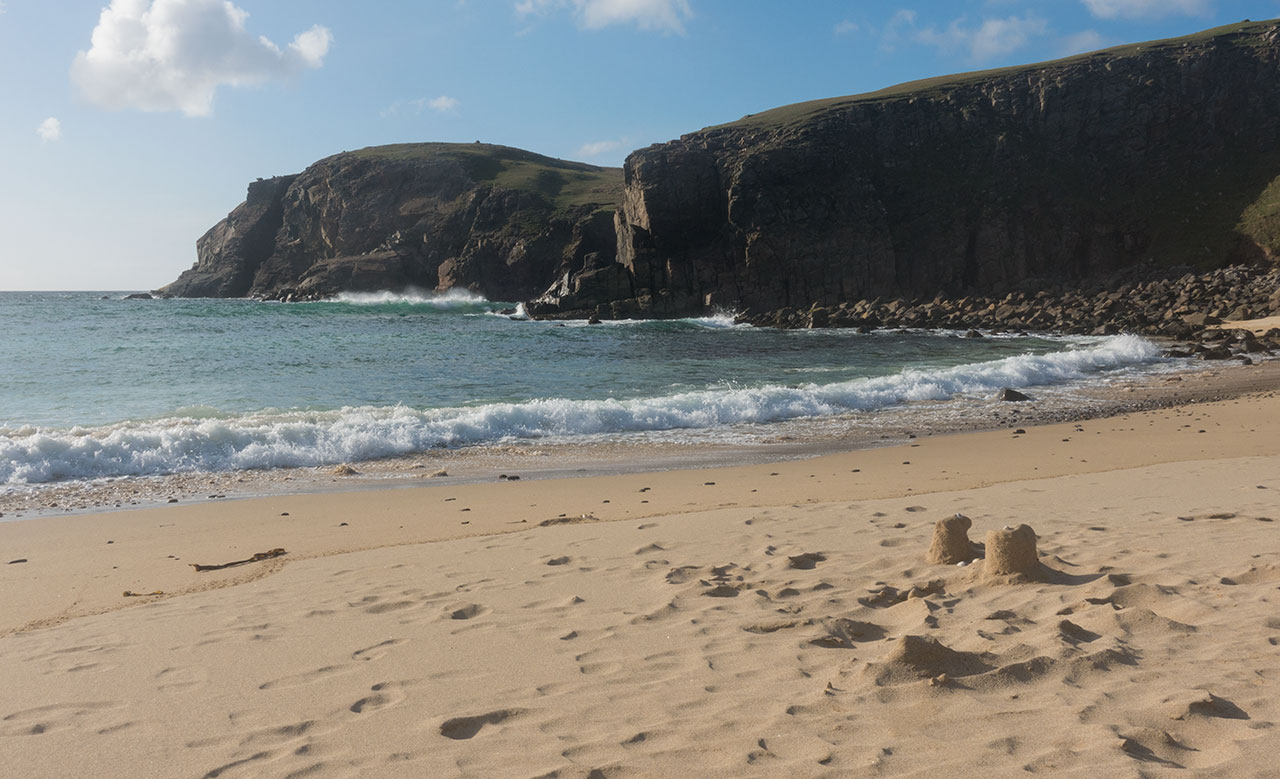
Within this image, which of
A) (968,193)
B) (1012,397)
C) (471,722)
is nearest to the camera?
(471,722)

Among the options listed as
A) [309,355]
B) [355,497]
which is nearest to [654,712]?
[355,497]

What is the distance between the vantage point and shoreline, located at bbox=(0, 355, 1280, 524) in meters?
9.49

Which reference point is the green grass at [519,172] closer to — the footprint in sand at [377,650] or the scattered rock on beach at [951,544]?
the scattered rock on beach at [951,544]

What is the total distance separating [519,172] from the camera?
99.9 metres

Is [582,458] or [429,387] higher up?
[429,387]

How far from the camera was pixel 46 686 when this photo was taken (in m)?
3.82

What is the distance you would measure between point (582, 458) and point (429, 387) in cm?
875

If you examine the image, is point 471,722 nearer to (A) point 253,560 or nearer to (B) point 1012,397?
(A) point 253,560

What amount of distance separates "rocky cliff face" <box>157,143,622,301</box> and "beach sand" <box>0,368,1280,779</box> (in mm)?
63279

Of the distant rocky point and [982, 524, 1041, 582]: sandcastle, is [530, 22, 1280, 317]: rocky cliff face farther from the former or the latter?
[982, 524, 1041, 582]: sandcastle

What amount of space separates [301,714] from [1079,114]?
→ 7190cm

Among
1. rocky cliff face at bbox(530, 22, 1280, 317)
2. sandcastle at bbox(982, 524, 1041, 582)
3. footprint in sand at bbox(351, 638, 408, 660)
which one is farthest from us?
rocky cliff face at bbox(530, 22, 1280, 317)

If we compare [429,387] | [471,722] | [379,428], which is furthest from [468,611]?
[429,387]

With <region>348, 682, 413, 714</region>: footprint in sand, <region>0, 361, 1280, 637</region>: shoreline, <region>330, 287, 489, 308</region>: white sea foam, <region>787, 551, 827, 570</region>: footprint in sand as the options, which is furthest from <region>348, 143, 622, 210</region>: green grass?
<region>348, 682, 413, 714</region>: footprint in sand
